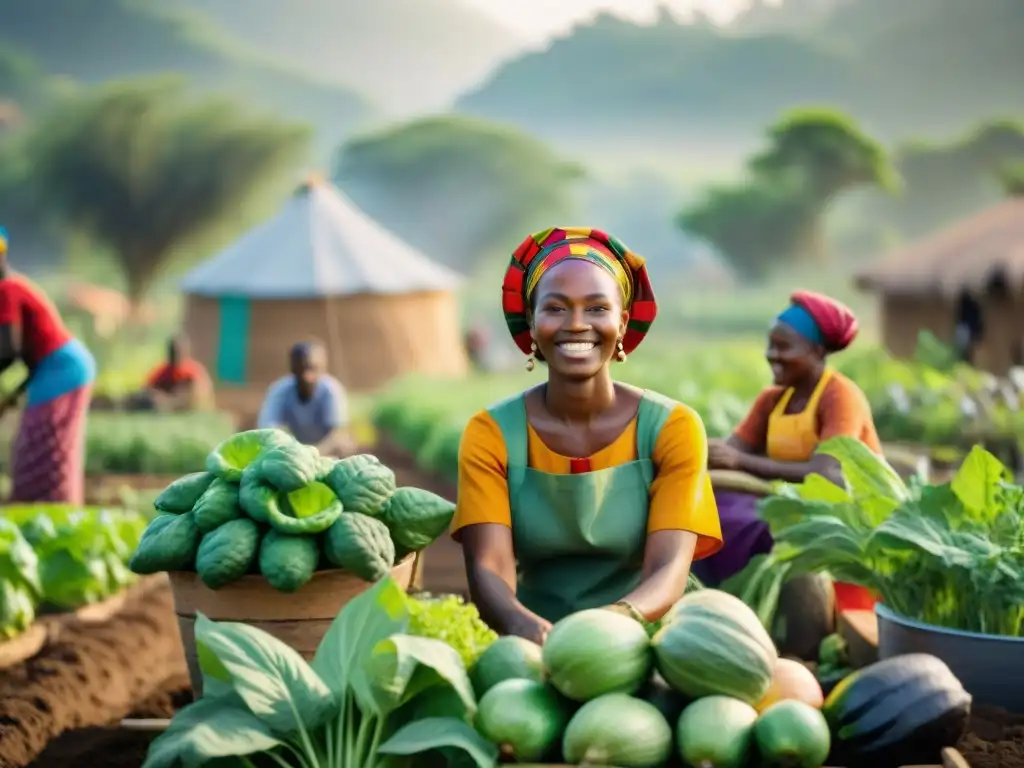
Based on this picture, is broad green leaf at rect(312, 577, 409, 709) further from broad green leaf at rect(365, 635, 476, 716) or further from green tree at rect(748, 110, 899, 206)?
green tree at rect(748, 110, 899, 206)

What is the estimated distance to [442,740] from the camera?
2332 millimetres

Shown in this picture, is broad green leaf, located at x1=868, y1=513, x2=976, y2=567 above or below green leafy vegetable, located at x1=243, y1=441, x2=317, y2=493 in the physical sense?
below

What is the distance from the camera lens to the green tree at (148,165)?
159 feet

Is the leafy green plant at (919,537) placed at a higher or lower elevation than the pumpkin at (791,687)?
higher

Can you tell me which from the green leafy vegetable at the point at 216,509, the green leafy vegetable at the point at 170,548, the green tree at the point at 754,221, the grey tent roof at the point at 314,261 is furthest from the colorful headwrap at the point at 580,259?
the green tree at the point at 754,221

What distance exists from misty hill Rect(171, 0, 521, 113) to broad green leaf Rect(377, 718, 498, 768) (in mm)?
142300

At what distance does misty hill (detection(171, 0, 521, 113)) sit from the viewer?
146 meters

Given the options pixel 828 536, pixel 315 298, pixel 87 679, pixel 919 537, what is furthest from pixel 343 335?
pixel 919 537

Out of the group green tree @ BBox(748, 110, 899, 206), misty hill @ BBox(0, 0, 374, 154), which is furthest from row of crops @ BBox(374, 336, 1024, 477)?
misty hill @ BBox(0, 0, 374, 154)

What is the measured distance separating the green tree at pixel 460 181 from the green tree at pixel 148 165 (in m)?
17.7

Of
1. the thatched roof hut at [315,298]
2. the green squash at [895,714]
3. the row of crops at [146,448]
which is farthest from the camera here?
the thatched roof hut at [315,298]

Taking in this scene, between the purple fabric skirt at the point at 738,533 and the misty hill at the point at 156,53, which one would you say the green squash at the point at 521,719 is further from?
the misty hill at the point at 156,53

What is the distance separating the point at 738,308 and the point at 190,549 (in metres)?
70.5

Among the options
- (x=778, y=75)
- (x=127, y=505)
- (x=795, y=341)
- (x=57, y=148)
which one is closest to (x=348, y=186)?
(x=57, y=148)
